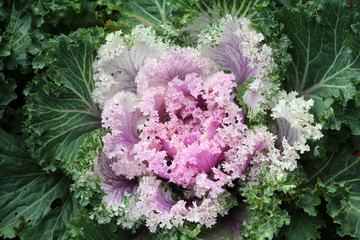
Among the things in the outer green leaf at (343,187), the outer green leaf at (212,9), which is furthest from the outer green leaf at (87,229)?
the outer green leaf at (212,9)

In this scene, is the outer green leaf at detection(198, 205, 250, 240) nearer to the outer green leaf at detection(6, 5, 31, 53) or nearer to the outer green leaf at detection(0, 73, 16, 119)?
the outer green leaf at detection(0, 73, 16, 119)

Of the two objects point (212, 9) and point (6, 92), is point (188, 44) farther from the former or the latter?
point (6, 92)

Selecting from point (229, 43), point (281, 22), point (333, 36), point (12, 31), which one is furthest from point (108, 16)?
point (333, 36)

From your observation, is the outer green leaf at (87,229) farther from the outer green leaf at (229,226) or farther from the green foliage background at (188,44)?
the outer green leaf at (229,226)

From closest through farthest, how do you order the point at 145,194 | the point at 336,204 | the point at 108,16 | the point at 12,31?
the point at 336,204, the point at 145,194, the point at 12,31, the point at 108,16

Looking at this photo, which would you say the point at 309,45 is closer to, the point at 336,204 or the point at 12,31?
the point at 336,204
